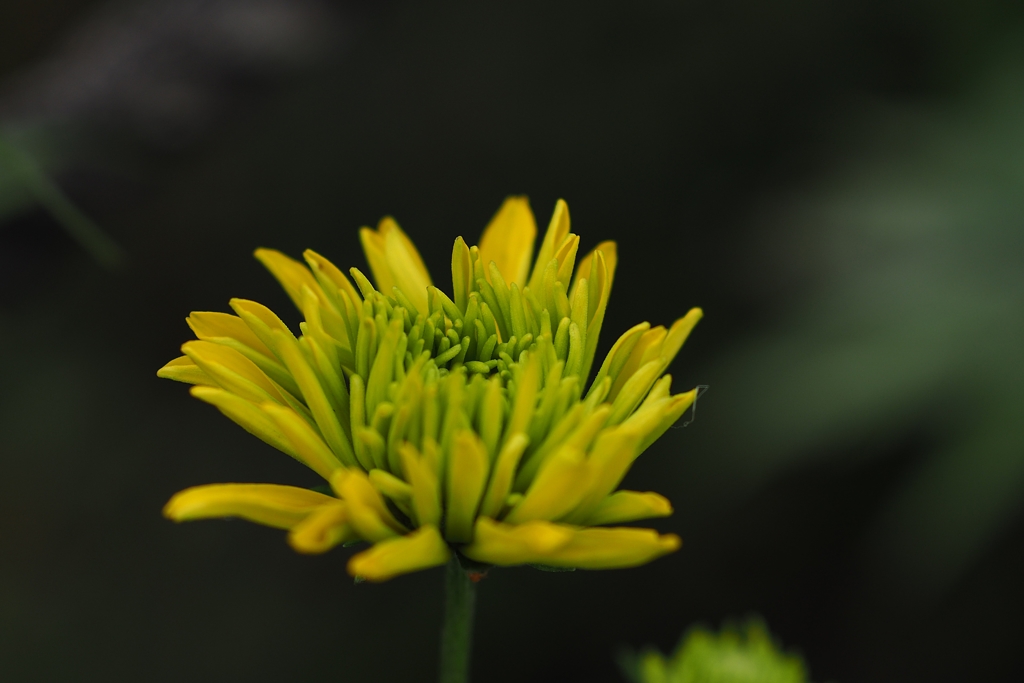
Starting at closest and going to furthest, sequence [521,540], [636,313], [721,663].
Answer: [521,540]
[721,663]
[636,313]

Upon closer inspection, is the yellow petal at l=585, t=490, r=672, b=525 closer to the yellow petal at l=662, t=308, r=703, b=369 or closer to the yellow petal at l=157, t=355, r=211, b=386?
the yellow petal at l=662, t=308, r=703, b=369

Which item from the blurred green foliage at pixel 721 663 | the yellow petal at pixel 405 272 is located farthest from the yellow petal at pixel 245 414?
the blurred green foliage at pixel 721 663

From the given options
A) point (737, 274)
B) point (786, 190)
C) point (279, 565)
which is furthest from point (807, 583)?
point (279, 565)

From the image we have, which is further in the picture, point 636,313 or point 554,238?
point 636,313

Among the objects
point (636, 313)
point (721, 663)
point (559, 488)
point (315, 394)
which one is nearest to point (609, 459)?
point (559, 488)

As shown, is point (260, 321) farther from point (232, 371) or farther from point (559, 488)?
point (559, 488)

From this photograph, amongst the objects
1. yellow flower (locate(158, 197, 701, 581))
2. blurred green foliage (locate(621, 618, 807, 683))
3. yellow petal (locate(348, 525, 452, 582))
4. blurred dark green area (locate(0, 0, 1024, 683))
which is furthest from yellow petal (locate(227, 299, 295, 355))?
blurred dark green area (locate(0, 0, 1024, 683))

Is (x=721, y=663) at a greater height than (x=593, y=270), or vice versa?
(x=593, y=270)
